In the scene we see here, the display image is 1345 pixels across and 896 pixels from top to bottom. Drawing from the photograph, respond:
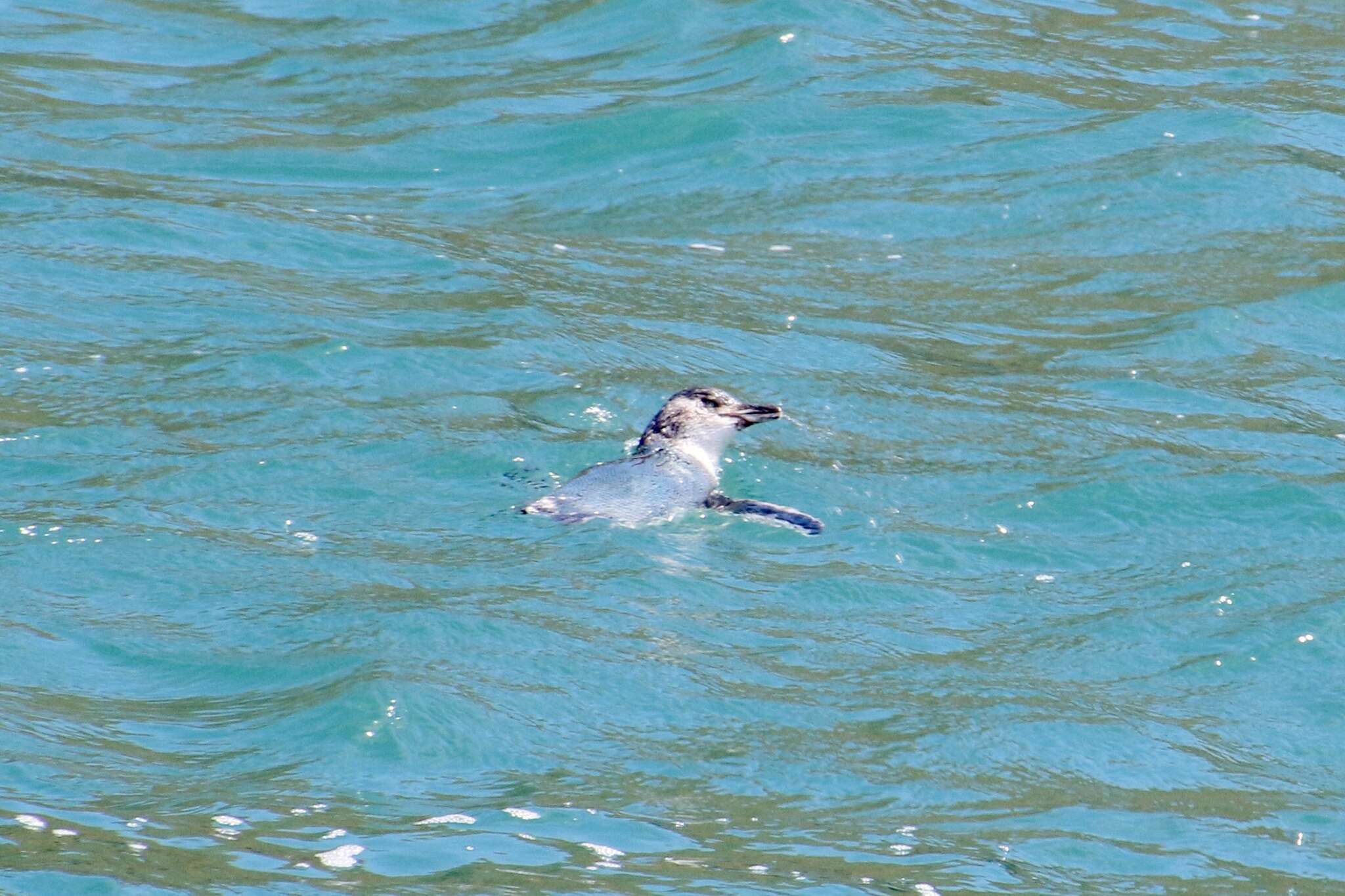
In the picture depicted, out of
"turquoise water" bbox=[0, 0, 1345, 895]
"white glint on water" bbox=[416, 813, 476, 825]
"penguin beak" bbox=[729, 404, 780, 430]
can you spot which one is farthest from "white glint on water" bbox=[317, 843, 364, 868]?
"penguin beak" bbox=[729, 404, 780, 430]

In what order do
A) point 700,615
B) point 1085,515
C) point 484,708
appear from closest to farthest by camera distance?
1. point 484,708
2. point 700,615
3. point 1085,515

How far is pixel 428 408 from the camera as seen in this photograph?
10.9 meters

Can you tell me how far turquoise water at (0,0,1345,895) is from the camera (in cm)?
686

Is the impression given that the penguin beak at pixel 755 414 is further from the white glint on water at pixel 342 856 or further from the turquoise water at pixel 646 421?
the white glint on water at pixel 342 856

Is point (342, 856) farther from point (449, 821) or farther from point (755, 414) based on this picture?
point (755, 414)

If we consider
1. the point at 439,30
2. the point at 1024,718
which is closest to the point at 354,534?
the point at 1024,718

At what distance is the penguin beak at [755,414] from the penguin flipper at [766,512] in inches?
20.5

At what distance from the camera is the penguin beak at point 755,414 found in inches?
405

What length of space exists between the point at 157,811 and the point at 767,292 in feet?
24.1

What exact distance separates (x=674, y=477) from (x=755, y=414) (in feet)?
2.34

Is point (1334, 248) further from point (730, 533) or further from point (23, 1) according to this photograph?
point (23, 1)

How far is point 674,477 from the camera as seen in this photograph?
9844 millimetres

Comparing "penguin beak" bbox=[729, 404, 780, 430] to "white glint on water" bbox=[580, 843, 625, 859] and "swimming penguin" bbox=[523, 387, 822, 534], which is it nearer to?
"swimming penguin" bbox=[523, 387, 822, 534]

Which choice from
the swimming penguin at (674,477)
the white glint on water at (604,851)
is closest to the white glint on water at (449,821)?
the white glint on water at (604,851)
